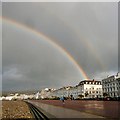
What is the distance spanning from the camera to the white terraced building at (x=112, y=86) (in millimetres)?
113650

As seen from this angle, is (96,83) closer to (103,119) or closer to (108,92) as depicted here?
(108,92)

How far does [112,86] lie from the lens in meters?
121

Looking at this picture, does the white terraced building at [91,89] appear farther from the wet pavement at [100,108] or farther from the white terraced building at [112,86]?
the wet pavement at [100,108]

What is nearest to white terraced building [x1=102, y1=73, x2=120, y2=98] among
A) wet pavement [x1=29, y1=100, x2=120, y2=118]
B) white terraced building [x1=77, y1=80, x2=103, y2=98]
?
white terraced building [x1=77, y1=80, x2=103, y2=98]

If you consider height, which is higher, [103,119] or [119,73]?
[119,73]

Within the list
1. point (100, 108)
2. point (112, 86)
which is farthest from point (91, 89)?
point (100, 108)

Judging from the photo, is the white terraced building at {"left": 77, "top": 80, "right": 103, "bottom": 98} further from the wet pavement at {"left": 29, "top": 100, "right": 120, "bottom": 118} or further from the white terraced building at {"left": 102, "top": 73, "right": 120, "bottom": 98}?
the wet pavement at {"left": 29, "top": 100, "right": 120, "bottom": 118}

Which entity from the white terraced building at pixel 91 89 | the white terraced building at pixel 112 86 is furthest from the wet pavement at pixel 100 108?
the white terraced building at pixel 91 89

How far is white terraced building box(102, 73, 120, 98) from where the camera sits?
373 ft

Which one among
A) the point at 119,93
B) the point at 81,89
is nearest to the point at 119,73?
the point at 119,93

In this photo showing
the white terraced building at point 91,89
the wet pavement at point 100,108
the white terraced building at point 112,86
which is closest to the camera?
the wet pavement at point 100,108

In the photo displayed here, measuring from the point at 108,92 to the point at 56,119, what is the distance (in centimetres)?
11260

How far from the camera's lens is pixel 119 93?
110188mm

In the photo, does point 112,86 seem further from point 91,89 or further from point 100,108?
point 100,108
